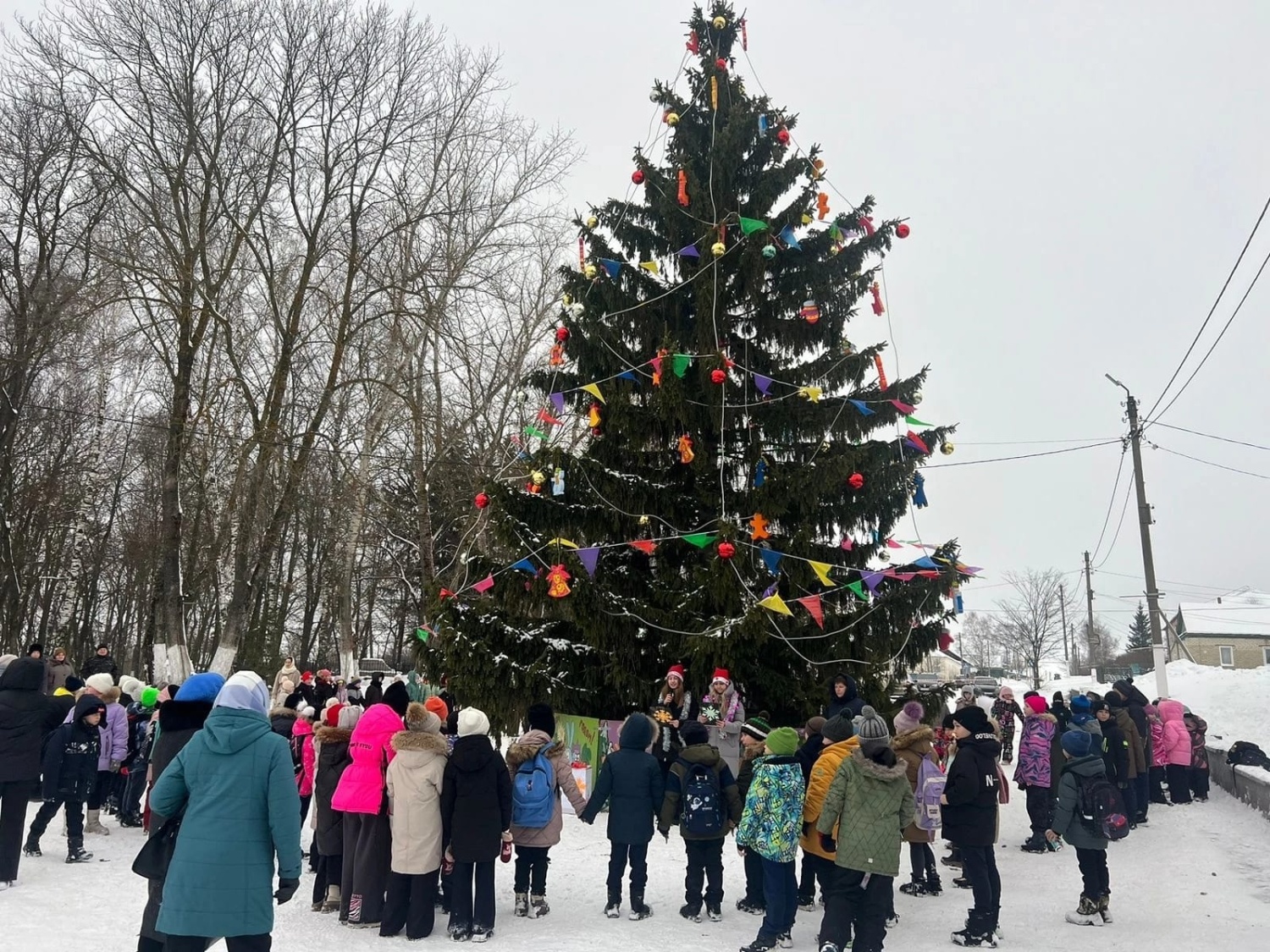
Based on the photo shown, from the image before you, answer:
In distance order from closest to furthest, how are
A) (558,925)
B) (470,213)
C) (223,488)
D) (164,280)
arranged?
(558,925) < (164,280) < (470,213) < (223,488)

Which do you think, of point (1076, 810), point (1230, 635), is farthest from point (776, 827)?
point (1230, 635)

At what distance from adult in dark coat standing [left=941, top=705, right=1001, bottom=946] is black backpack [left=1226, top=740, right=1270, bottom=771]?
955 centimetres

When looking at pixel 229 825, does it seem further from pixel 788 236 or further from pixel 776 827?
pixel 788 236

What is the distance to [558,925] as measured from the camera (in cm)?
740

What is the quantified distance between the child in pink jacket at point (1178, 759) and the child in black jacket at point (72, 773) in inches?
536

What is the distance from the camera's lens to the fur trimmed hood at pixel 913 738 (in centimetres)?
790

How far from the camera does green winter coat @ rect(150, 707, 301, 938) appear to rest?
4.51 m

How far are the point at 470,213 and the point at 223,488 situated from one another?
11.9 meters

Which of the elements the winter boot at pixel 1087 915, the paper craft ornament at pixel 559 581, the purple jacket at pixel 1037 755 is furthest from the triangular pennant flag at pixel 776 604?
the winter boot at pixel 1087 915

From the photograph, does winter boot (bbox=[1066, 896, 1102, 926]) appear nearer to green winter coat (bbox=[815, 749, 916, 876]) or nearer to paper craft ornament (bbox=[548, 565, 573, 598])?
green winter coat (bbox=[815, 749, 916, 876])

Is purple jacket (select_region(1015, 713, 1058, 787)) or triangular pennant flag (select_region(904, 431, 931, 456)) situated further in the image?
triangular pennant flag (select_region(904, 431, 931, 456))

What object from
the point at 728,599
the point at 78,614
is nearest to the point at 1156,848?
the point at 728,599

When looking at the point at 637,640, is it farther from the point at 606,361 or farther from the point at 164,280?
the point at 164,280

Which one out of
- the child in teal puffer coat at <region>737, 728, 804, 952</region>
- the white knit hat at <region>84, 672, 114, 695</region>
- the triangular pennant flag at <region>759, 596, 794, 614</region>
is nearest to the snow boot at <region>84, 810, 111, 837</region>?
the white knit hat at <region>84, 672, 114, 695</region>
